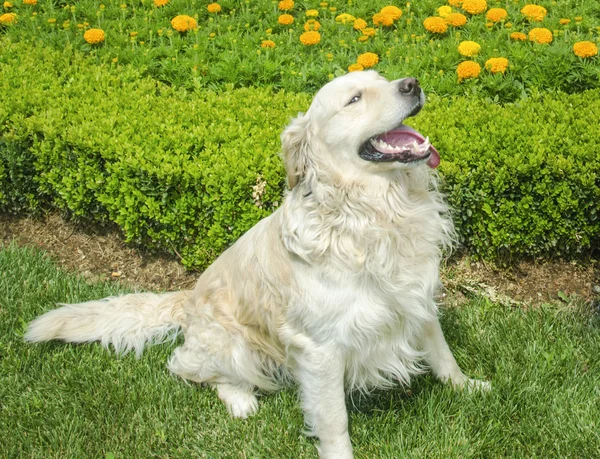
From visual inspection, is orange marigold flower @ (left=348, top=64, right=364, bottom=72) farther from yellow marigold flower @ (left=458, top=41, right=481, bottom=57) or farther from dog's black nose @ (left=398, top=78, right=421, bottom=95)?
dog's black nose @ (left=398, top=78, right=421, bottom=95)

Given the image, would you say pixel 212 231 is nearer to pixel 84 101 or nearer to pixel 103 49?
A: pixel 84 101

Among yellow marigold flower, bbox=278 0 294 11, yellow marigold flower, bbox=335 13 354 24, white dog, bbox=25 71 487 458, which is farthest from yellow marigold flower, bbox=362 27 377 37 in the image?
white dog, bbox=25 71 487 458

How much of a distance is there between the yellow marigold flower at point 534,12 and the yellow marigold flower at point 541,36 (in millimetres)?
352

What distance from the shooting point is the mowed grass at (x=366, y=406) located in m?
3.40

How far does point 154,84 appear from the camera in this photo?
544 cm

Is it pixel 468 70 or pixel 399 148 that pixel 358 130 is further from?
pixel 468 70

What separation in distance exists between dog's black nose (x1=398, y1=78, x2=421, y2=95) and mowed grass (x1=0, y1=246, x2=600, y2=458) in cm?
156

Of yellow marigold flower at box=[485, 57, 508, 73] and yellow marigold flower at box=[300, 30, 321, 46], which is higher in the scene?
yellow marigold flower at box=[485, 57, 508, 73]

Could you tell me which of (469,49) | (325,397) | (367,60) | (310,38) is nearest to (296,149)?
(325,397)

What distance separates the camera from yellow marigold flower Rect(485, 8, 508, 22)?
5.84 metres

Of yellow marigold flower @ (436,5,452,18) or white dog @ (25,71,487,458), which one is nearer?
white dog @ (25,71,487,458)

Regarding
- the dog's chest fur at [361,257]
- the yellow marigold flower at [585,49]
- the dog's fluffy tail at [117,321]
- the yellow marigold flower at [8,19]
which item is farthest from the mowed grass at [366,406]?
the yellow marigold flower at [8,19]

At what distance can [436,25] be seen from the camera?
5855 millimetres

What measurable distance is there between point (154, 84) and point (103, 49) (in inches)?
36.4
